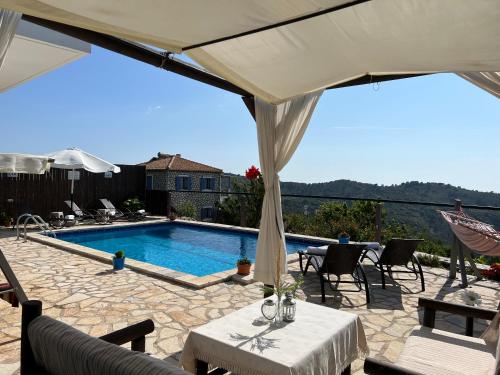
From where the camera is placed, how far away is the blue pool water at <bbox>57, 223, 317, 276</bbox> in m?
7.50

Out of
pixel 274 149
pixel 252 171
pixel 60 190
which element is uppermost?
pixel 274 149

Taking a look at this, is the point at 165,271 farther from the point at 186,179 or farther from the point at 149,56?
the point at 186,179

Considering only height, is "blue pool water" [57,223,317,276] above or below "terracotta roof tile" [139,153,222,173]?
below

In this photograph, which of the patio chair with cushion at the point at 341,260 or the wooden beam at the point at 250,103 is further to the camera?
the wooden beam at the point at 250,103

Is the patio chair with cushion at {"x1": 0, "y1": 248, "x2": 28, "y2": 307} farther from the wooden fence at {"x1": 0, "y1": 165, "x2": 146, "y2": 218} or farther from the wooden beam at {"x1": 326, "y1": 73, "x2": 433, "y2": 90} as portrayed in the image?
the wooden fence at {"x1": 0, "y1": 165, "x2": 146, "y2": 218}

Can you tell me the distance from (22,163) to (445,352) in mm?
8412

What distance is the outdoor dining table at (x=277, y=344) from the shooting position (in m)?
1.87

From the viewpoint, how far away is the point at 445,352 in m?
2.10

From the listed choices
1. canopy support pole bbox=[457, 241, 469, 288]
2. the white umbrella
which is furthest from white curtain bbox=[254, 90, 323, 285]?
the white umbrella

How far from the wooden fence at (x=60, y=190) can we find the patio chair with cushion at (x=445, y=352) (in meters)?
11.4

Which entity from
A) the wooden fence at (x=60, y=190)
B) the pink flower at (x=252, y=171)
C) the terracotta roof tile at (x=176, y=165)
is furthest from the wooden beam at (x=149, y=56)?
the terracotta roof tile at (x=176, y=165)

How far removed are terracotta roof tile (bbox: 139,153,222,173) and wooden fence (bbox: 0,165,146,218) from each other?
6.53 meters

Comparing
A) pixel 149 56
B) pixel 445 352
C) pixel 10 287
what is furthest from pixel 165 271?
pixel 445 352

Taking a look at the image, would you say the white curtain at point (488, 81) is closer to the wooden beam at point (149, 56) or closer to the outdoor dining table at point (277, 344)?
the wooden beam at point (149, 56)
